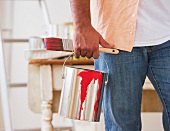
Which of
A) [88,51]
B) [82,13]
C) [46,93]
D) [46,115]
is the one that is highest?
[82,13]

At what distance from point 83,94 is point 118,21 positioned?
0.81 ft

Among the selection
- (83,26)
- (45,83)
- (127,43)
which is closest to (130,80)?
(127,43)

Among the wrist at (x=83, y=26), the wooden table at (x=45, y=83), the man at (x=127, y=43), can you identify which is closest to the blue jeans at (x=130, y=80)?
the man at (x=127, y=43)

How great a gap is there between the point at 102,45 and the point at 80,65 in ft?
2.08

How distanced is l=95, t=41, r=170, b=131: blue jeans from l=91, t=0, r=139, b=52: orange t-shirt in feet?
0.12

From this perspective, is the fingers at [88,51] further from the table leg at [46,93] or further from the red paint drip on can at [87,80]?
the table leg at [46,93]

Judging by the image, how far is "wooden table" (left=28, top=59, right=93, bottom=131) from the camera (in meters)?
1.56

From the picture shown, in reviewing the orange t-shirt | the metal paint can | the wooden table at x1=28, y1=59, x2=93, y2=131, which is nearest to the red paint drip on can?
the metal paint can

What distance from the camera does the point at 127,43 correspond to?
983 mm

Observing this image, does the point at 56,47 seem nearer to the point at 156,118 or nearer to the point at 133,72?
the point at 133,72

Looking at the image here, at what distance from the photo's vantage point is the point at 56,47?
38.7 inches

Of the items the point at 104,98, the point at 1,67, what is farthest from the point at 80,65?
the point at 104,98

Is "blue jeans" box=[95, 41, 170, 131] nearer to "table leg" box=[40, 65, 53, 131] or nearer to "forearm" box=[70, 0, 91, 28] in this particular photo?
"forearm" box=[70, 0, 91, 28]

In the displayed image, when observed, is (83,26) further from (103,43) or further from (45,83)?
(45,83)
